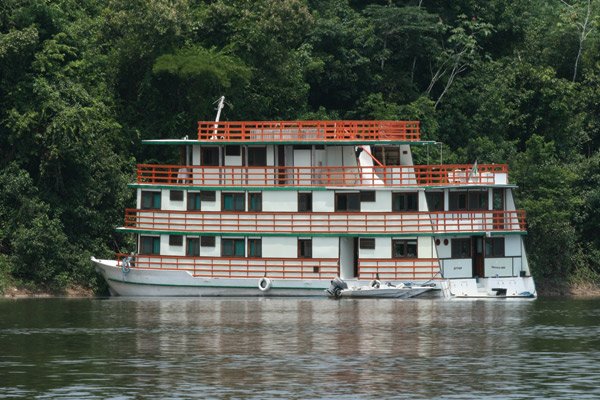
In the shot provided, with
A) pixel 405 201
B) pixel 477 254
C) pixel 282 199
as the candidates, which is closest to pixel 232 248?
pixel 282 199

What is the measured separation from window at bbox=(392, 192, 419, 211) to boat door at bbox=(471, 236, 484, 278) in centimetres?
286

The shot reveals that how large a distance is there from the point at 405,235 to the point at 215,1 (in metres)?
19.3

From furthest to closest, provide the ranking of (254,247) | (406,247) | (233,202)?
(233,202)
(254,247)
(406,247)

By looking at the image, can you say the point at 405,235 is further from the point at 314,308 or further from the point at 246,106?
the point at 246,106

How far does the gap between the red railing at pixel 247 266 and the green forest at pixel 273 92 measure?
357cm

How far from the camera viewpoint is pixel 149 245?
65062 mm

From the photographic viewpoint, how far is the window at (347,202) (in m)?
63.7

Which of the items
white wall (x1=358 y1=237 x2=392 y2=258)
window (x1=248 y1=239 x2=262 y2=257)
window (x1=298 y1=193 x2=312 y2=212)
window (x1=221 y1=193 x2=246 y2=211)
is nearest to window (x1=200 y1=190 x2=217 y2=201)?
window (x1=221 y1=193 x2=246 y2=211)

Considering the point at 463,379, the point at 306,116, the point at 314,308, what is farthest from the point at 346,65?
the point at 463,379

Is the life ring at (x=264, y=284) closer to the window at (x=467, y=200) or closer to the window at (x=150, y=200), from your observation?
the window at (x=150, y=200)

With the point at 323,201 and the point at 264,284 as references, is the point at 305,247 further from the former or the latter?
the point at 264,284

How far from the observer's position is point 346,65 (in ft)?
263

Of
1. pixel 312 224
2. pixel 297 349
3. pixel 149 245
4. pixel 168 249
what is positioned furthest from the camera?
pixel 149 245

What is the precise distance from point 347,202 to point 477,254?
5.66 metres
